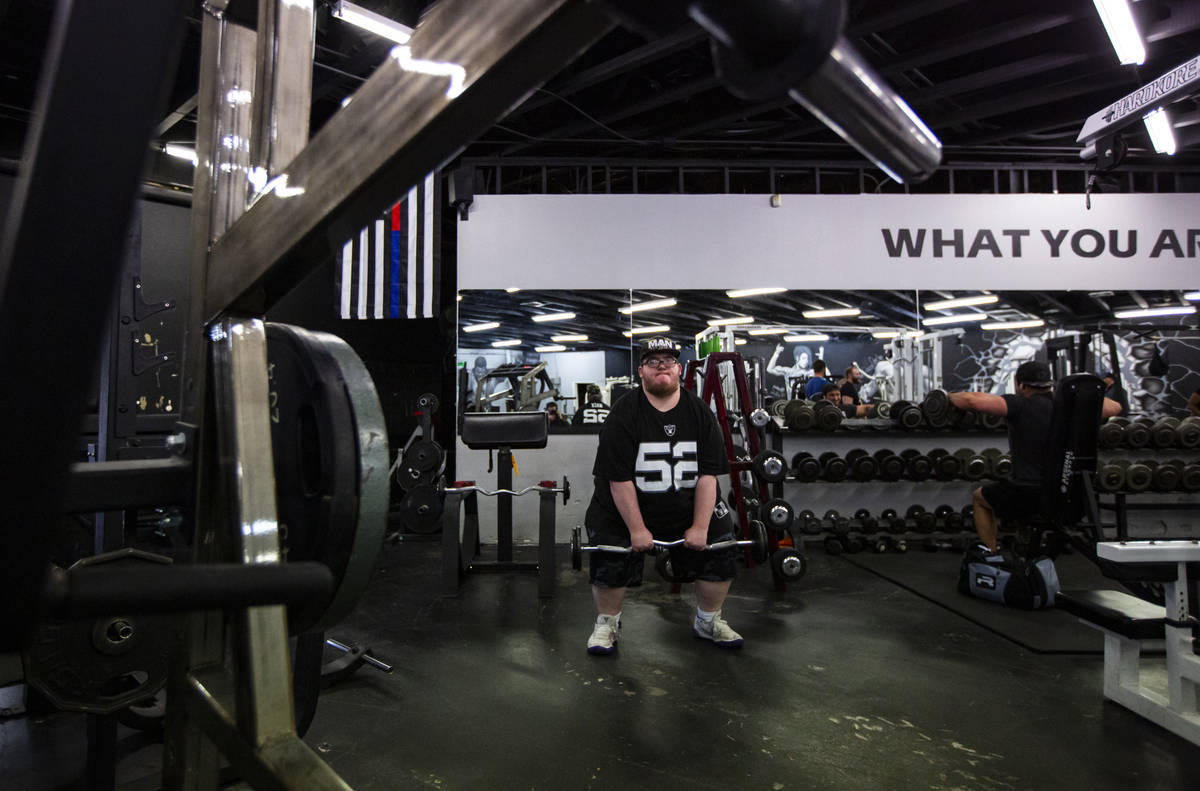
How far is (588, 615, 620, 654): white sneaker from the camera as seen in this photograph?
103 inches

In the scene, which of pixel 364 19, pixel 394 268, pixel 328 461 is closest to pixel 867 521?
pixel 394 268

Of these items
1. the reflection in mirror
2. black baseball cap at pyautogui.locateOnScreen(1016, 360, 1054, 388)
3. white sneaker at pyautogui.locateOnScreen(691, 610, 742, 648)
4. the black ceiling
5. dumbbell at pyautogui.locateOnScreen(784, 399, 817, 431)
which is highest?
the black ceiling

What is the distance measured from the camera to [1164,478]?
455 cm

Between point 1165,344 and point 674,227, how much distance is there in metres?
3.98

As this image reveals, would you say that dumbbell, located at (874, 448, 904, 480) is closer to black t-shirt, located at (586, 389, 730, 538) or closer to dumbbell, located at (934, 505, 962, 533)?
dumbbell, located at (934, 505, 962, 533)

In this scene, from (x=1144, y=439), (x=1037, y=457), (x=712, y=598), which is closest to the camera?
(x=712, y=598)

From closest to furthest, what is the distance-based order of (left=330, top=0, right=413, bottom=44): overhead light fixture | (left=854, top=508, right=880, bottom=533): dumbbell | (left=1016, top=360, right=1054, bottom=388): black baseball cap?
(left=330, top=0, right=413, bottom=44): overhead light fixture < (left=1016, top=360, right=1054, bottom=388): black baseball cap < (left=854, top=508, right=880, bottom=533): dumbbell

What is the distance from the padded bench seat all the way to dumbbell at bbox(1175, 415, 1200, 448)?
3084 millimetres

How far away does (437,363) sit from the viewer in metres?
6.45

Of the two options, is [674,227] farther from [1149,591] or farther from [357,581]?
[357,581]

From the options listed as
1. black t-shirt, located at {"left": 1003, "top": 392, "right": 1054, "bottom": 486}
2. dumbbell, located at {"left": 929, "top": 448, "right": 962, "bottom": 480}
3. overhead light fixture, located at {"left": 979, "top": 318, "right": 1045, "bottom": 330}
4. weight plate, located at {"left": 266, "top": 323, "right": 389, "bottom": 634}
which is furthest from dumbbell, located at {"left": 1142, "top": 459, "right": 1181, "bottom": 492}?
weight plate, located at {"left": 266, "top": 323, "right": 389, "bottom": 634}

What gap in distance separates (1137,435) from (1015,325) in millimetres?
1149

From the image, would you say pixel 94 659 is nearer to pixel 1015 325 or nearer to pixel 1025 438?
pixel 1025 438

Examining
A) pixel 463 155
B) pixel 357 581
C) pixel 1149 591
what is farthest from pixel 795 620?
pixel 463 155
